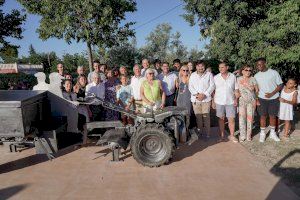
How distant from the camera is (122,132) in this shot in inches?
245

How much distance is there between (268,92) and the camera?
721 centimetres

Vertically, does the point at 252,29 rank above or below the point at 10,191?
above

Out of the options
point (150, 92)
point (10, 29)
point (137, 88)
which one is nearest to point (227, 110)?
point (150, 92)

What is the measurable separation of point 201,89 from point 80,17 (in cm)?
1056

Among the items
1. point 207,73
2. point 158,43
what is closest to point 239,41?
point 207,73

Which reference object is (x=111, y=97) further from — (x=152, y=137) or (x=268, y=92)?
(x=268, y=92)

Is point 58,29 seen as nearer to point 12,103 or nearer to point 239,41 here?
point 239,41

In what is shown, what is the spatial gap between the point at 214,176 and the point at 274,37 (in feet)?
19.7

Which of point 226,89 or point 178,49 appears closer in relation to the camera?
point 226,89

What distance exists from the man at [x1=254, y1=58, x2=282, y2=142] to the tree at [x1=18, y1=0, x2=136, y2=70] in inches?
391

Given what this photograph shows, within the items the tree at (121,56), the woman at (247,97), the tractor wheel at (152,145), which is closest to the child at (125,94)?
the tractor wheel at (152,145)

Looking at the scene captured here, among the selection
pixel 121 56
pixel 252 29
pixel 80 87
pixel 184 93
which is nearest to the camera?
pixel 80 87

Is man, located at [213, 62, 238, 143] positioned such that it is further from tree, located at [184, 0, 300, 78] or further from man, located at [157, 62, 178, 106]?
tree, located at [184, 0, 300, 78]

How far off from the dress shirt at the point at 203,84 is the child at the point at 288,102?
1699 millimetres
